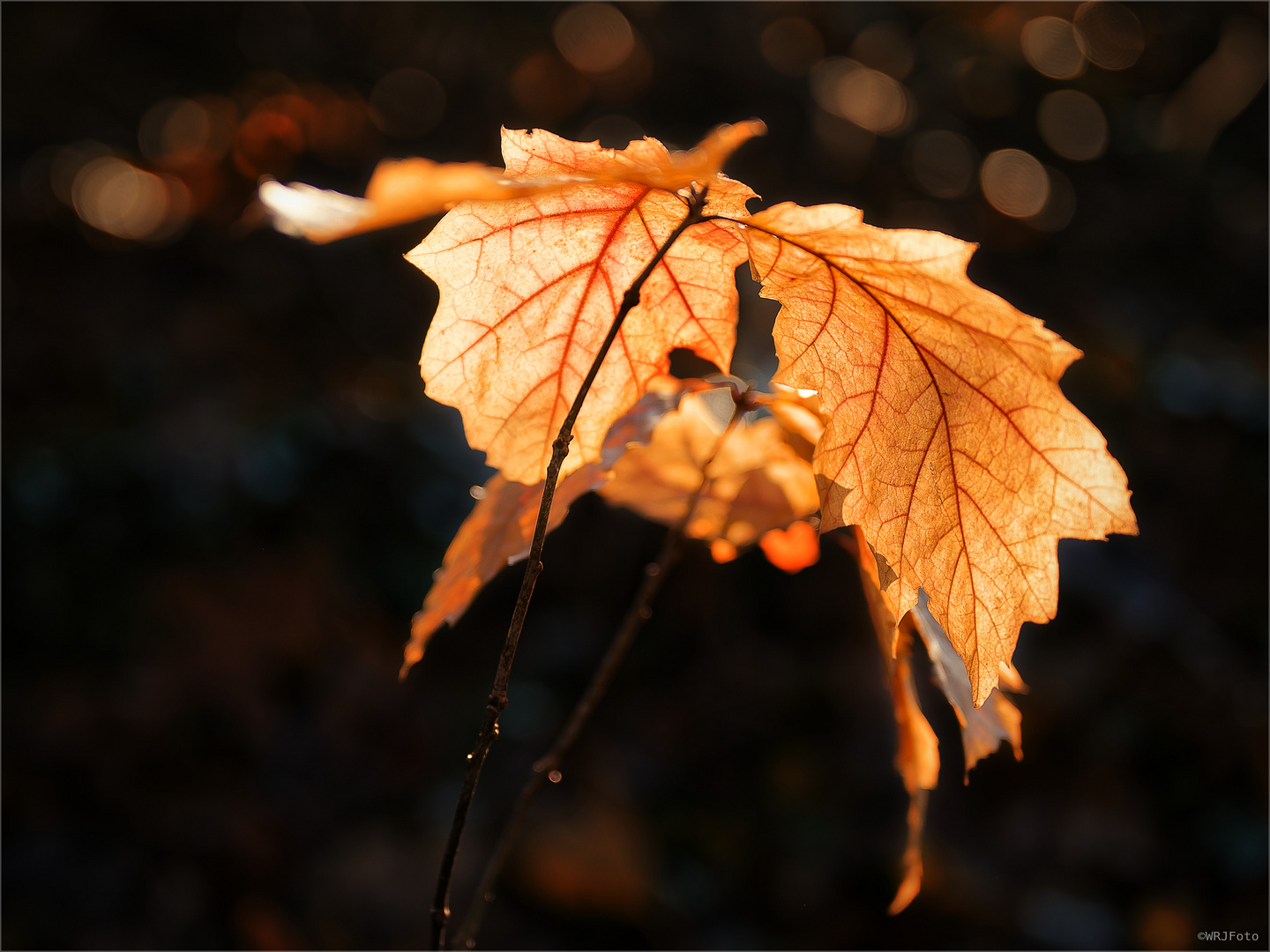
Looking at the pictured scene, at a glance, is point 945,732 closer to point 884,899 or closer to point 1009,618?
point 884,899

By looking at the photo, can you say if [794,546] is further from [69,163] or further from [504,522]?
[69,163]

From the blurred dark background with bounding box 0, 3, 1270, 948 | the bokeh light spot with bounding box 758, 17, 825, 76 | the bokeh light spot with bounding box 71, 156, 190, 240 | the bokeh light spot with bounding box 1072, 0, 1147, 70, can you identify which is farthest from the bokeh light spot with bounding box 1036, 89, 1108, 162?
the bokeh light spot with bounding box 71, 156, 190, 240

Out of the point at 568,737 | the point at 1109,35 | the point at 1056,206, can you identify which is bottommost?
the point at 568,737

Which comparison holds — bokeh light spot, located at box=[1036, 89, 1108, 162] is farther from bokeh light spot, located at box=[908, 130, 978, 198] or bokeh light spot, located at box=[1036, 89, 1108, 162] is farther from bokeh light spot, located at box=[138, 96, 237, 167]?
bokeh light spot, located at box=[138, 96, 237, 167]

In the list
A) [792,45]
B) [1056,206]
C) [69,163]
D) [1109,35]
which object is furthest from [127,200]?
[1109,35]

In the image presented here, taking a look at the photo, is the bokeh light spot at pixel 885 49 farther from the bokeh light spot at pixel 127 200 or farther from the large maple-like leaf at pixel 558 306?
the large maple-like leaf at pixel 558 306

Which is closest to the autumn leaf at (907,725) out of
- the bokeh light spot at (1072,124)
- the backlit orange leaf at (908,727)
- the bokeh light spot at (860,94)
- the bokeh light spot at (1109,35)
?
the backlit orange leaf at (908,727)
